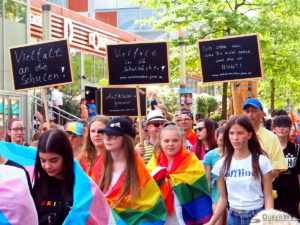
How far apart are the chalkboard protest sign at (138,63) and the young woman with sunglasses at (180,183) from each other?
333 cm

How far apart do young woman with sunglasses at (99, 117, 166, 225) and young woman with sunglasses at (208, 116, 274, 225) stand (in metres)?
0.60

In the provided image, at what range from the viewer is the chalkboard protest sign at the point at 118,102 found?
13219 mm

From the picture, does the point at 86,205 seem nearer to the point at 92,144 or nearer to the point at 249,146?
the point at 249,146

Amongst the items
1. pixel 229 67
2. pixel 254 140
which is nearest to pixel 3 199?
pixel 254 140

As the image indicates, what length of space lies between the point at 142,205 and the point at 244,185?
96 cm

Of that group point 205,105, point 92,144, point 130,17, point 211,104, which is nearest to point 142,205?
point 92,144

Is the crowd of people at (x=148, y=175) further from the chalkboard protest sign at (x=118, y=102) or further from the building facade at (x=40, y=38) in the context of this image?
the building facade at (x=40, y=38)

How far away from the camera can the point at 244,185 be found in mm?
5820

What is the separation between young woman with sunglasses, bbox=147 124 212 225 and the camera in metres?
6.41

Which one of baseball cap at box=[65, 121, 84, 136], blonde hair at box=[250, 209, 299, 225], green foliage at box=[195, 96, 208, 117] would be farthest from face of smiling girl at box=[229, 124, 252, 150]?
green foliage at box=[195, 96, 208, 117]

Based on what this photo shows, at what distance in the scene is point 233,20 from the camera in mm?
22531

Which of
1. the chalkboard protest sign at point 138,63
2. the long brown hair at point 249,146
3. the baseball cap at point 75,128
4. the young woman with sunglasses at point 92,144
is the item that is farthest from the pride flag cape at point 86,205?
the chalkboard protest sign at point 138,63

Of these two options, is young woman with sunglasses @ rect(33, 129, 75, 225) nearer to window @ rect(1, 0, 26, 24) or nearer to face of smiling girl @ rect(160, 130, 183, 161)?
face of smiling girl @ rect(160, 130, 183, 161)

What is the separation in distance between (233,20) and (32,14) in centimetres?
737
